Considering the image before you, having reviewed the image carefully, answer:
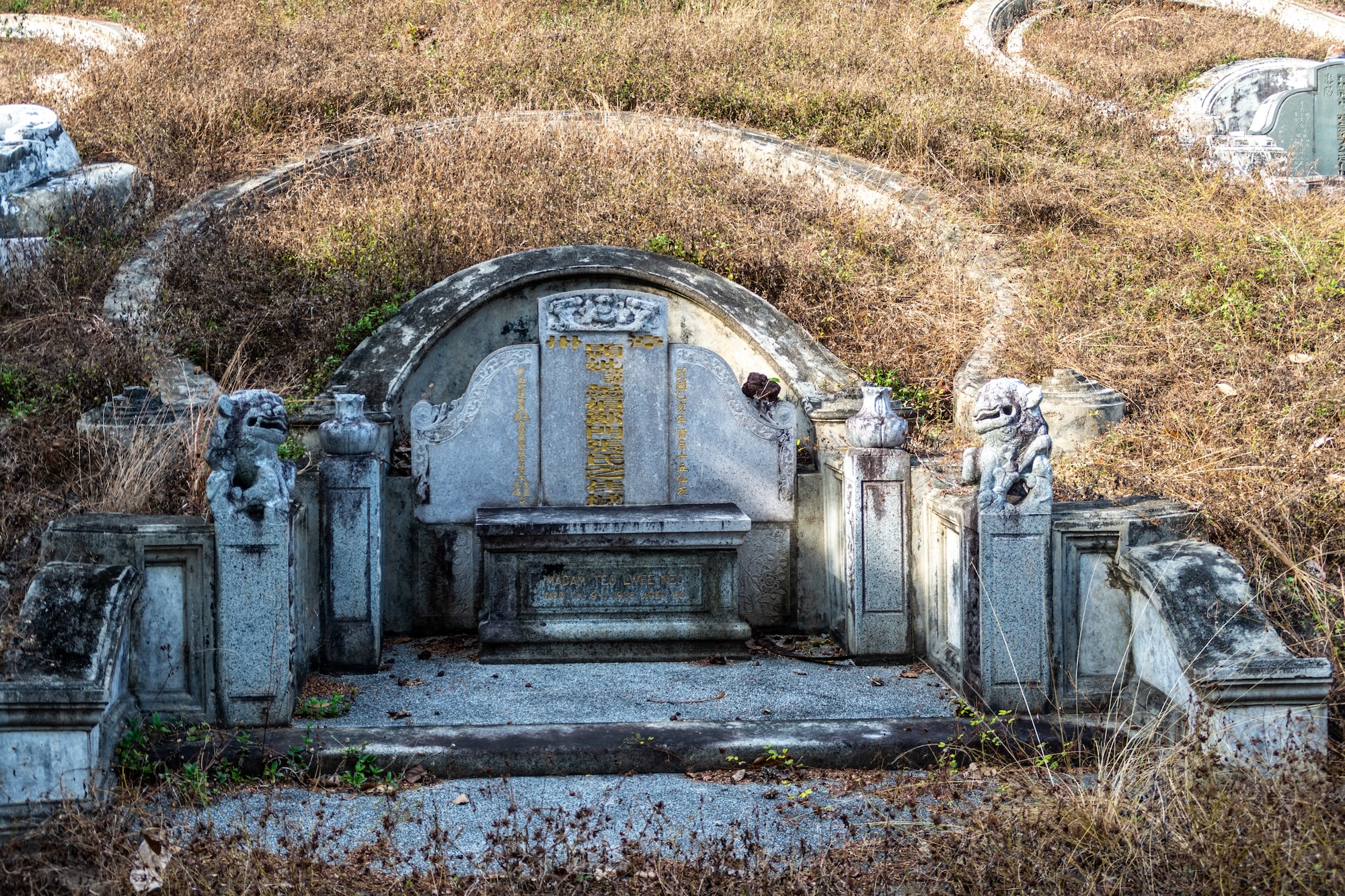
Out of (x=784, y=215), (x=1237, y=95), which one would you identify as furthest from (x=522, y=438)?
(x=1237, y=95)

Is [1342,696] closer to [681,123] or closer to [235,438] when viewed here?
[235,438]

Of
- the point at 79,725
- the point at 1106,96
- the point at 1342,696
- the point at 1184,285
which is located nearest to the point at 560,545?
the point at 79,725

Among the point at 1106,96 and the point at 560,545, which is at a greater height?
the point at 1106,96

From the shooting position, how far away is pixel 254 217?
9531 millimetres

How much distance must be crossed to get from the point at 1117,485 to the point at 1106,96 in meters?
8.84

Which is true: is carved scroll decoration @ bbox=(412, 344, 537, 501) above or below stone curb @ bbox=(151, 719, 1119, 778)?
above

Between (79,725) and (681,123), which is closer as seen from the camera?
(79,725)

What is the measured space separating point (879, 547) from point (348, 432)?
2858mm

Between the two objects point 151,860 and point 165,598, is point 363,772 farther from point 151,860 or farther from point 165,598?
point 165,598

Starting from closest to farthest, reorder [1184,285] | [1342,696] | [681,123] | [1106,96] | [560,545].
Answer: [1342,696], [560,545], [1184,285], [681,123], [1106,96]

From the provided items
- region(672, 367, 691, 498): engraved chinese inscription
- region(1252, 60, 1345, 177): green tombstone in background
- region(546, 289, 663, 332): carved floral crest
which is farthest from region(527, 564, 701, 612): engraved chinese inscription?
region(1252, 60, 1345, 177): green tombstone in background

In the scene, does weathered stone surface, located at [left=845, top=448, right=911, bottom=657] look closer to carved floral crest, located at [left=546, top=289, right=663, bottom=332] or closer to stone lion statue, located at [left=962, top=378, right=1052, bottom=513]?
stone lion statue, located at [left=962, top=378, right=1052, bottom=513]

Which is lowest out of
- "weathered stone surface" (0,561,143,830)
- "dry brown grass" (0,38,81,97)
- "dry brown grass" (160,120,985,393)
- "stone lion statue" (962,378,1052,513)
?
"weathered stone surface" (0,561,143,830)

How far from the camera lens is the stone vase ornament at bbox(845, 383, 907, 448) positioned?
5.92 metres
